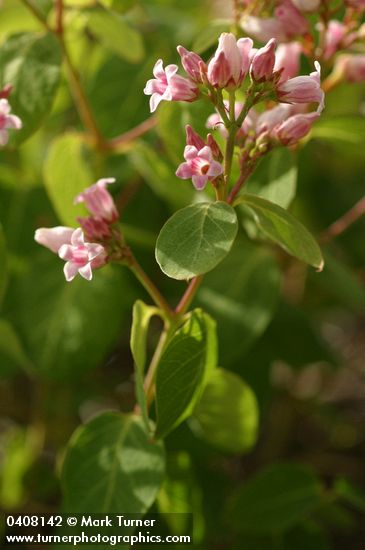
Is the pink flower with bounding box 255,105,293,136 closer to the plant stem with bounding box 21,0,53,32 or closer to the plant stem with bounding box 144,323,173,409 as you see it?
the plant stem with bounding box 144,323,173,409

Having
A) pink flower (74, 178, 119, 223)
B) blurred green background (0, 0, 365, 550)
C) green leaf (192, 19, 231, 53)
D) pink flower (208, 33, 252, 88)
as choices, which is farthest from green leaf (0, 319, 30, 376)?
pink flower (208, 33, 252, 88)

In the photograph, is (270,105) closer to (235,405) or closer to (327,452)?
(235,405)

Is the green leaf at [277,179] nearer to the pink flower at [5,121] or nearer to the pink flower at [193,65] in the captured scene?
the pink flower at [193,65]

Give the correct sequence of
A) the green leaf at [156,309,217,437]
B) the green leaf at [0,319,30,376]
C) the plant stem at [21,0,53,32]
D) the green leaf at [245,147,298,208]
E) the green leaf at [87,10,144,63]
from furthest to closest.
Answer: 1. the green leaf at [0,319,30,376]
2. the green leaf at [87,10,144,63]
3. the plant stem at [21,0,53,32]
4. the green leaf at [245,147,298,208]
5. the green leaf at [156,309,217,437]

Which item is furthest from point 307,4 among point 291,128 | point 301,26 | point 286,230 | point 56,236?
point 56,236

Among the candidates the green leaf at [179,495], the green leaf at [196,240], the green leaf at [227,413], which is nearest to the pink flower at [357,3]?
the green leaf at [196,240]

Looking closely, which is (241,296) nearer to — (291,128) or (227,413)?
(227,413)
